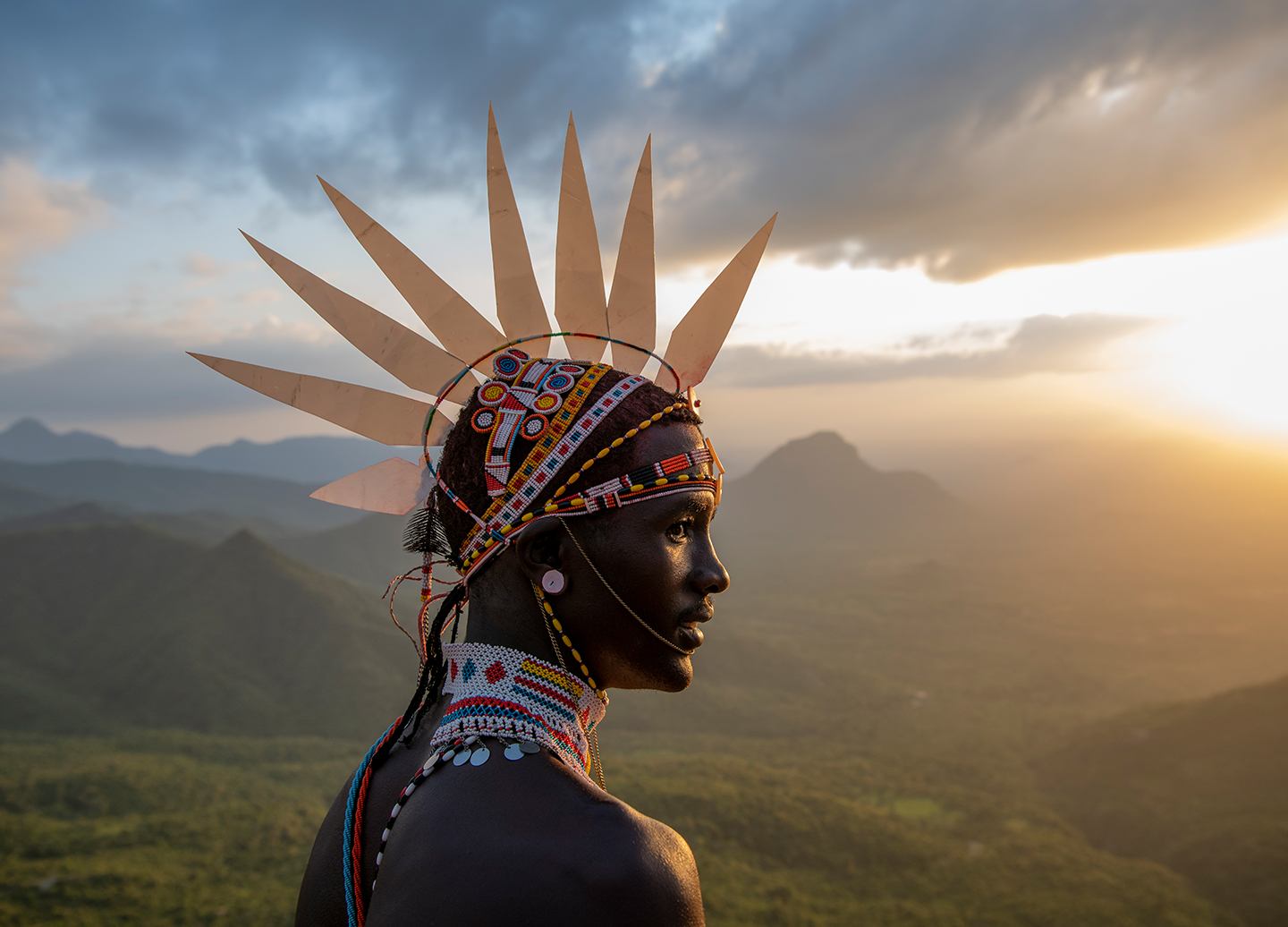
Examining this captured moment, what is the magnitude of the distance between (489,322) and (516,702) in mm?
1441

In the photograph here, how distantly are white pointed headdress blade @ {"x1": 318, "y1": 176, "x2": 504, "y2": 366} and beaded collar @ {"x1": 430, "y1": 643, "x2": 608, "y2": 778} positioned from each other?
3.76ft

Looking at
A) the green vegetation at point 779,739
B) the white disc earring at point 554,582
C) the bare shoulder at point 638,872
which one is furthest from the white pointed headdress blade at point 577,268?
the green vegetation at point 779,739

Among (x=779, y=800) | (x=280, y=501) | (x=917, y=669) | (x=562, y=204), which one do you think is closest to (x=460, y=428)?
(x=562, y=204)

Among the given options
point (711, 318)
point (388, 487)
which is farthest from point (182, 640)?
point (711, 318)

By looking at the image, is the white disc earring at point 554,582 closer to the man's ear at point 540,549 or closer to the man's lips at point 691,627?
the man's ear at point 540,549

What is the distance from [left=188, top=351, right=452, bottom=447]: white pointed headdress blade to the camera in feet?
10.5

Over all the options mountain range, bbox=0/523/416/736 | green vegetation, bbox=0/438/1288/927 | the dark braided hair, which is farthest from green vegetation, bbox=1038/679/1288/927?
mountain range, bbox=0/523/416/736

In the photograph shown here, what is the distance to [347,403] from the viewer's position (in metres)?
3.33

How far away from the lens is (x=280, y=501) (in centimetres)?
13425

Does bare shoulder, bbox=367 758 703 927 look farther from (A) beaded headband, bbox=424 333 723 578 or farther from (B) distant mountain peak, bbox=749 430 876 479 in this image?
(B) distant mountain peak, bbox=749 430 876 479

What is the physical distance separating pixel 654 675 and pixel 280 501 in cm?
14186

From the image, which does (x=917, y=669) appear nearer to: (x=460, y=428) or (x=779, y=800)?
(x=779, y=800)

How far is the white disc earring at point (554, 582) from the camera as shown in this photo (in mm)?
2719

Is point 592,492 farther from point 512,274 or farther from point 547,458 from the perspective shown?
point 512,274
